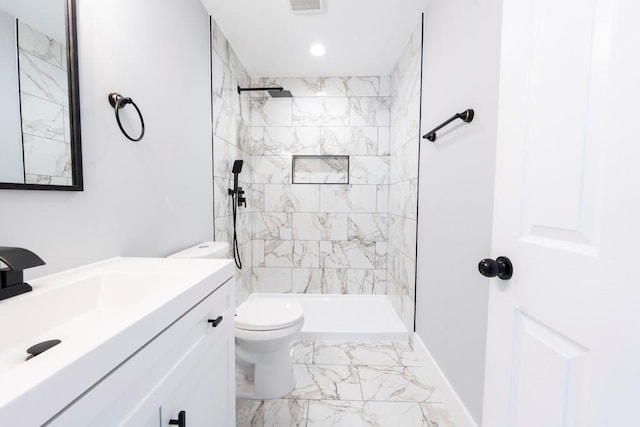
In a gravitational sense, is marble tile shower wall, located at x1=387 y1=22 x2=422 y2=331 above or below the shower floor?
above

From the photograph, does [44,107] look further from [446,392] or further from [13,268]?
[446,392]

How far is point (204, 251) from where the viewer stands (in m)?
1.55

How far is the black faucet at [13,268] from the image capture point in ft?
2.09

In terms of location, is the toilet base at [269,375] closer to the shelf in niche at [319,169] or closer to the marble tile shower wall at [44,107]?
the marble tile shower wall at [44,107]

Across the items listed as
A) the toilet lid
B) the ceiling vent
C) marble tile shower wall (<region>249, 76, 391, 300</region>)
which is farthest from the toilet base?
the ceiling vent

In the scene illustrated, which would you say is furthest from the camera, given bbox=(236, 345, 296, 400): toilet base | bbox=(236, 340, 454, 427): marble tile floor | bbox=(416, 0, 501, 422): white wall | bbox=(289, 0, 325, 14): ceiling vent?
bbox=(289, 0, 325, 14): ceiling vent

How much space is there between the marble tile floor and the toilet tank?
848 millimetres

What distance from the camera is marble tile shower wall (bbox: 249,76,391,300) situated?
9.43 ft

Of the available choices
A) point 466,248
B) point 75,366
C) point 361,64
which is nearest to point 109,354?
point 75,366

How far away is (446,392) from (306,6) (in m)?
2.46

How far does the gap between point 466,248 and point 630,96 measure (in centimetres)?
94

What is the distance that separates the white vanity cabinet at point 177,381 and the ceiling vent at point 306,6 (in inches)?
69.5

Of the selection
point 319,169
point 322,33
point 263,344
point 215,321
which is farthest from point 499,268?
point 319,169

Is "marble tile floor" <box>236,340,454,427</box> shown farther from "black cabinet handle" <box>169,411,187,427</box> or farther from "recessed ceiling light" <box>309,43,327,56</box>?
"recessed ceiling light" <box>309,43,327,56</box>
